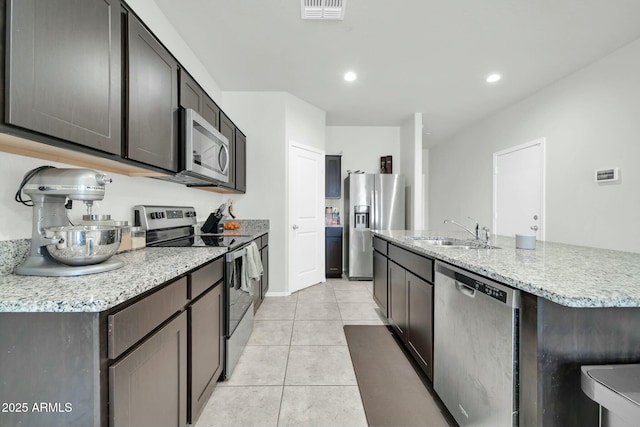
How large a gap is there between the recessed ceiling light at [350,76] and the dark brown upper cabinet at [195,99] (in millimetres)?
1576

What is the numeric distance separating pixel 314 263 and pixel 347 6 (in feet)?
10.2

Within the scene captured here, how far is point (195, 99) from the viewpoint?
2.01m

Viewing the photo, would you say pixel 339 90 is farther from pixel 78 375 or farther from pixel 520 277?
pixel 78 375

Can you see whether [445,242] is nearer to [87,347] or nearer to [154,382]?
[154,382]

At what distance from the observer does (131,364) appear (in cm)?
82

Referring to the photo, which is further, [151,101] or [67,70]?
[151,101]

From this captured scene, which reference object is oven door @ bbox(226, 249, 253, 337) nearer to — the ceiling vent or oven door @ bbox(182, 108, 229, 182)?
oven door @ bbox(182, 108, 229, 182)

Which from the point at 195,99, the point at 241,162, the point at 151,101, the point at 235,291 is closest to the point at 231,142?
the point at 241,162

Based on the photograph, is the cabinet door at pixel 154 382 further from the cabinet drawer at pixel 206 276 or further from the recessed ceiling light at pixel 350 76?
the recessed ceiling light at pixel 350 76

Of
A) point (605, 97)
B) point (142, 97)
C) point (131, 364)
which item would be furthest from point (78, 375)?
point (605, 97)

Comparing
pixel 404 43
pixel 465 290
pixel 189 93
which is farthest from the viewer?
pixel 404 43

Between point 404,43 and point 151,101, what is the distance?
229cm

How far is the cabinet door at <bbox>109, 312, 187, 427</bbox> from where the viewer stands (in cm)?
77

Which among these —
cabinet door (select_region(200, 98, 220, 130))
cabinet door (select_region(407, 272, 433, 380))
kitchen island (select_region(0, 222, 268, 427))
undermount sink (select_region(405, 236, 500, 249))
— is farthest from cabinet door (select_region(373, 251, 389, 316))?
cabinet door (select_region(200, 98, 220, 130))
